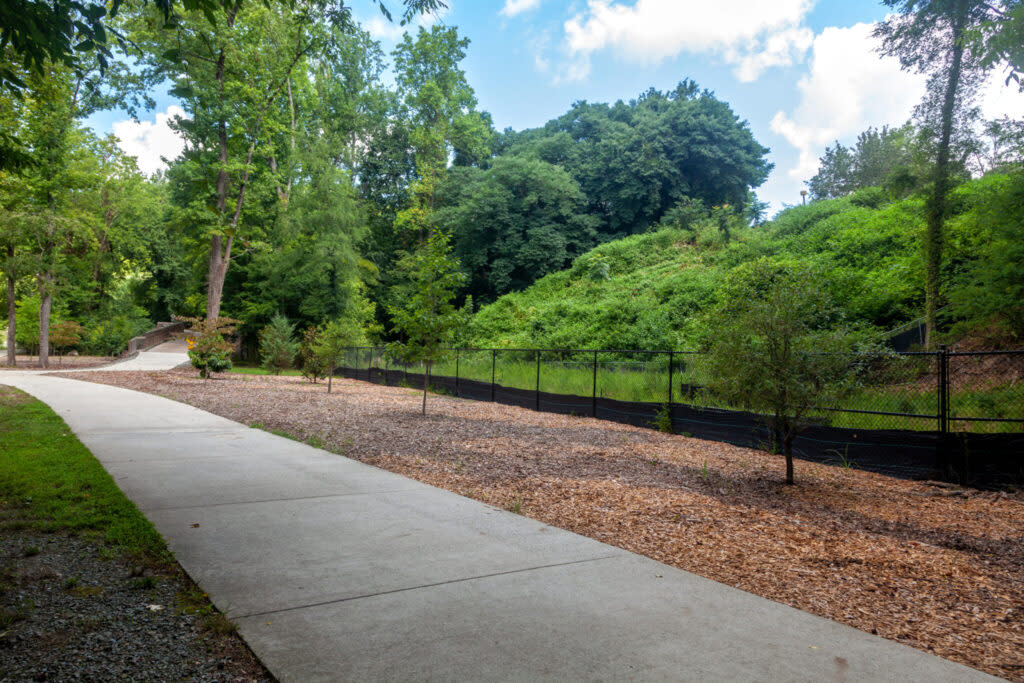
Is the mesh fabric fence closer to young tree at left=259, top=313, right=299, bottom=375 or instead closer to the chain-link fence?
the chain-link fence

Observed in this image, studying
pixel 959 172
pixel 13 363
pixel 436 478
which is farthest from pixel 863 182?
pixel 13 363

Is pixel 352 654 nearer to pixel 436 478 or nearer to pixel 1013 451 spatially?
pixel 436 478

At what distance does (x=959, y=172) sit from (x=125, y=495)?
1784 cm

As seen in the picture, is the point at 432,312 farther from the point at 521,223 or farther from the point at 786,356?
the point at 521,223

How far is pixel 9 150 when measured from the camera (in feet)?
21.2

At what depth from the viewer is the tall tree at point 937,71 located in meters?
14.1

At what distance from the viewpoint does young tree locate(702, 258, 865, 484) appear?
6816mm

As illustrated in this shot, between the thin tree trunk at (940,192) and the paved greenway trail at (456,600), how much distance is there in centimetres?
1331

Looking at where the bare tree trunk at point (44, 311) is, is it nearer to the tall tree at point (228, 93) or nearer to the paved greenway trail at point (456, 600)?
the tall tree at point (228, 93)

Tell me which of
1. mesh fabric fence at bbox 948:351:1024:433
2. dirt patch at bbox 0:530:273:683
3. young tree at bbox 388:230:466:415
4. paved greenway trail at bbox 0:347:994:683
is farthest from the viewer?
young tree at bbox 388:230:466:415

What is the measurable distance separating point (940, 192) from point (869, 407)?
26.6 feet

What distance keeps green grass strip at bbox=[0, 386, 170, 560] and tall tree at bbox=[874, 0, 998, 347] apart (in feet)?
50.8

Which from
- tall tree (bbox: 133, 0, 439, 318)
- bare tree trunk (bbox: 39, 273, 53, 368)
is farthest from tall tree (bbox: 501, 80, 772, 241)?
bare tree trunk (bbox: 39, 273, 53, 368)

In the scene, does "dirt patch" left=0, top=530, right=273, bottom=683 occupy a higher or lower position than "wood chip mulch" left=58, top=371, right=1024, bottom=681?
higher
